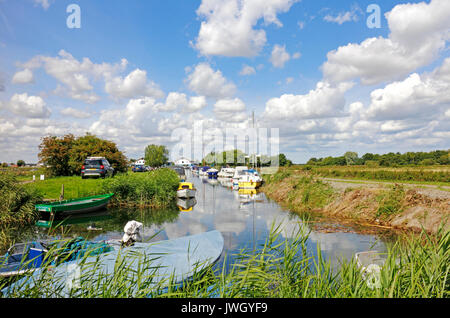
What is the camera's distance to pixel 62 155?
2902 centimetres

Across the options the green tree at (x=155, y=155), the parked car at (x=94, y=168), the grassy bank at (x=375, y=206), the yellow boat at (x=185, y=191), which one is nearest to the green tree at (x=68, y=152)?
the parked car at (x=94, y=168)

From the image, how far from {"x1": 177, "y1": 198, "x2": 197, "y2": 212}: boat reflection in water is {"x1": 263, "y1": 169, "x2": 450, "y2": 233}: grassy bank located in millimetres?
8228

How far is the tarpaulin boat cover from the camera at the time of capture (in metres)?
4.61

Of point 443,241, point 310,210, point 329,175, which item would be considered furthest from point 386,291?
point 329,175

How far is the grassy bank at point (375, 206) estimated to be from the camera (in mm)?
14375

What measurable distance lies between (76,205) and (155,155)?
84.2 metres

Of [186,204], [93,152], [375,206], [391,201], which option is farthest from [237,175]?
[391,201]

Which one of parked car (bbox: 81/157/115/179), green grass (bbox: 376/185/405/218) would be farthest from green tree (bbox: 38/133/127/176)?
green grass (bbox: 376/185/405/218)

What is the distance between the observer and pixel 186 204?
26172mm

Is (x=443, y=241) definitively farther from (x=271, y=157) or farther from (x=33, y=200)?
(x=271, y=157)

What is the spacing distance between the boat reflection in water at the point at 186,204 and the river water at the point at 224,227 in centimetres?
8

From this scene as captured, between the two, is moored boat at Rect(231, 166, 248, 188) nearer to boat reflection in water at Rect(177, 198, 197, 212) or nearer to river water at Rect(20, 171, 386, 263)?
boat reflection in water at Rect(177, 198, 197, 212)

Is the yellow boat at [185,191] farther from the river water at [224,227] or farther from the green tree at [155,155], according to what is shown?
the green tree at [155,155]
